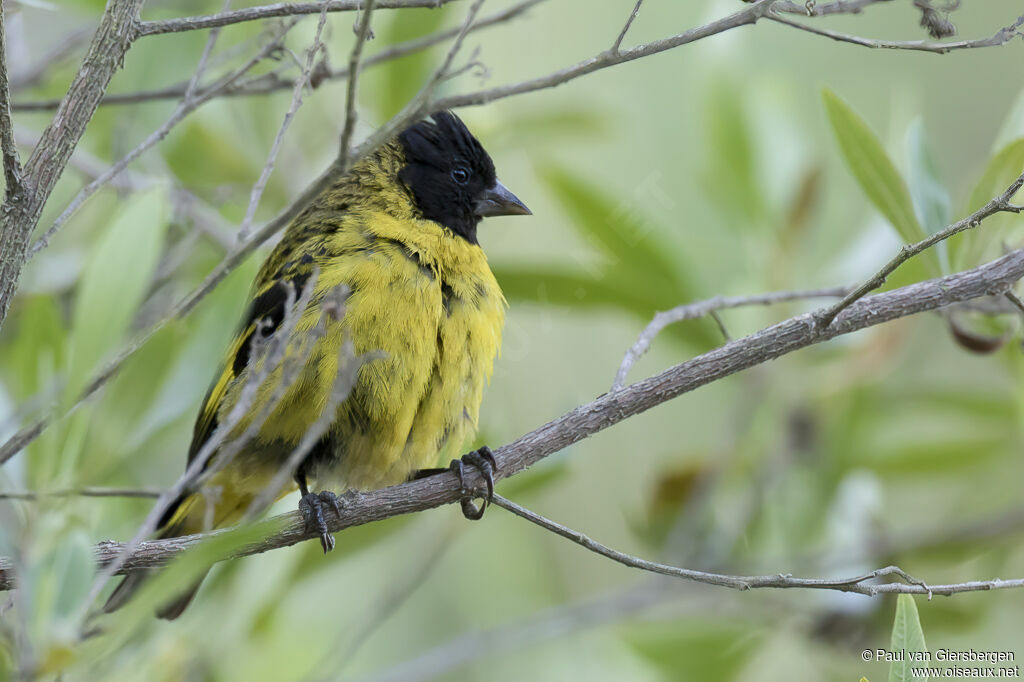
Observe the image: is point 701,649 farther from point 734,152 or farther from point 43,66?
point 43,66

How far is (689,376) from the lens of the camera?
88.6 inches

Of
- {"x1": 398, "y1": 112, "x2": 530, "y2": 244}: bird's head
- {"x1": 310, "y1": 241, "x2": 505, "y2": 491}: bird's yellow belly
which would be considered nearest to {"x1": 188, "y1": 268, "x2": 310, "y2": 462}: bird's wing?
{"x1": 310, "y1": 241, "x2": 505, "y2": 491}: bird's yellow belly

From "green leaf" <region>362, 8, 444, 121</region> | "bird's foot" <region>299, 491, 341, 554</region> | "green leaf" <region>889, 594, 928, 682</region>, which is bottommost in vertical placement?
"green leaf" <region>889, 594, 928, 682</region>

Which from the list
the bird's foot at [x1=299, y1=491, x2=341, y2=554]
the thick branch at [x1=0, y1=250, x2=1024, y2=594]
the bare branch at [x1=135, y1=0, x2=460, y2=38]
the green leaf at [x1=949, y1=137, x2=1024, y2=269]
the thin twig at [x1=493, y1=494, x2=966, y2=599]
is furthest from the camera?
the green leaf at [x1=949, y1=137, x2=1024, y2=269]

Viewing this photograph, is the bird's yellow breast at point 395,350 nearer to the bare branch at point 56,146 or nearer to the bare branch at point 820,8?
the bare branch at point 56,146

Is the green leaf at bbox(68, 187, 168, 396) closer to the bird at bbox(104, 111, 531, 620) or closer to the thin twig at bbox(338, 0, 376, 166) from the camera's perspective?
the bird at bbox(104, 111, 531, 620)

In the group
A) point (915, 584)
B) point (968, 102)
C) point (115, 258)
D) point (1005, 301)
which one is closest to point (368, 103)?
point (115, 258)

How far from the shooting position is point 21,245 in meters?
1.64

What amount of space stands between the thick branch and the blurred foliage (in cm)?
31

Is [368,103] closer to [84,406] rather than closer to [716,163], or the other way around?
[716,163]

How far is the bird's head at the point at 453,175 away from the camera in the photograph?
333 cm

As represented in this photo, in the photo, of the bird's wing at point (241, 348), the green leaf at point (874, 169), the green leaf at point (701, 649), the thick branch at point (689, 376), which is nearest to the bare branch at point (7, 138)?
the thick branch at point (689, 376)

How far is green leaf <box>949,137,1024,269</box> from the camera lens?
98.0 inches

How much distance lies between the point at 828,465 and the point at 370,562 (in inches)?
94.3
